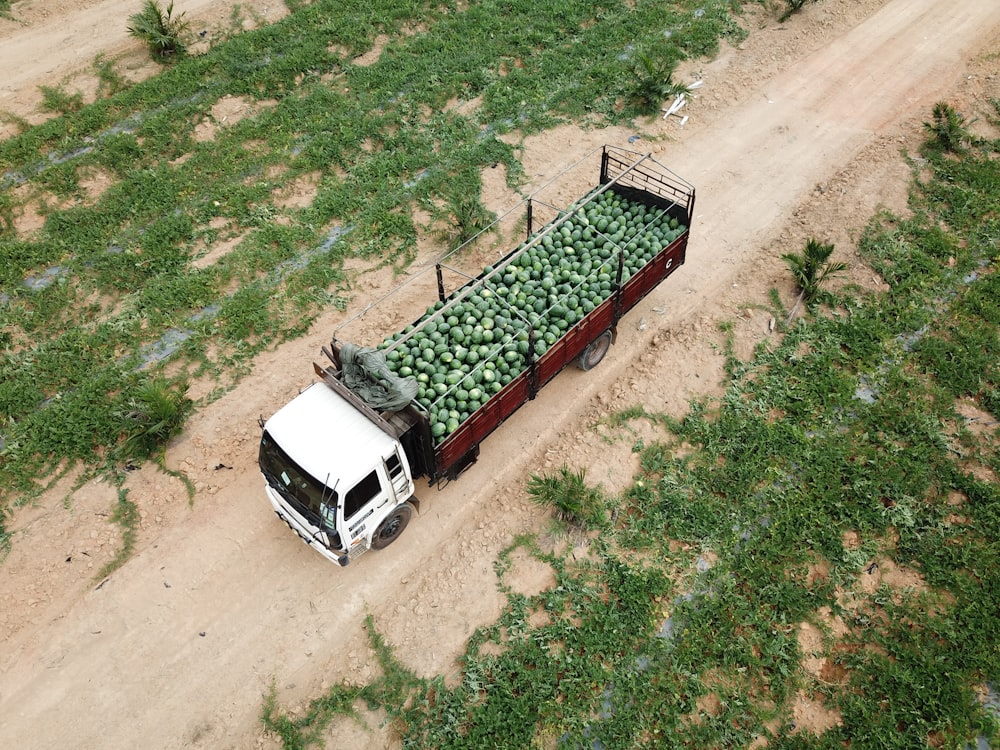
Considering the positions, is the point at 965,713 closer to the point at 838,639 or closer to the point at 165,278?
the point at 838,639

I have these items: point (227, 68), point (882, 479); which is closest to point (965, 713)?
point (882, 479)

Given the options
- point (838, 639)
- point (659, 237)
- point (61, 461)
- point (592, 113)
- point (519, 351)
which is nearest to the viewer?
point (838, 639)

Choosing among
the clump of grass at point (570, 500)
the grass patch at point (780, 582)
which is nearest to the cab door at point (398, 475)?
the grass patch at point (780, 582)

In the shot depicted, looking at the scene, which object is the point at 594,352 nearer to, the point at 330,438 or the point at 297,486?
the point at 330,438

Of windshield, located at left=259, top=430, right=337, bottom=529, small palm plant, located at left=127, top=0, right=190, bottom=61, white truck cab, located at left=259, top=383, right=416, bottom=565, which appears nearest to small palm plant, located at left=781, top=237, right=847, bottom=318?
white truck cab, located at left=259, top=383, right=416, bottom=565

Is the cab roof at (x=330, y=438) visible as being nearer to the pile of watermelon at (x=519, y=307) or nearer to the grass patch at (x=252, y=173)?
the pile of watermelon at (x=519, y=307)

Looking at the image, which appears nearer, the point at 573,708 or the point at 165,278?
the point at 573,708

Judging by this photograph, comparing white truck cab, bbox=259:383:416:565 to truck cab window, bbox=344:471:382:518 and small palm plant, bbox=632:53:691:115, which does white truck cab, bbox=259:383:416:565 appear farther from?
small palm plant, bbox=632:53:691:115
